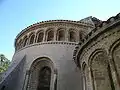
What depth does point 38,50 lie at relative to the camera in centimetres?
1536

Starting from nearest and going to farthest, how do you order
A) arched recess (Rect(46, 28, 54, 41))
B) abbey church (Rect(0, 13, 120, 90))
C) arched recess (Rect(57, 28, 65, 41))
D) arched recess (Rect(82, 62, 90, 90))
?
1. abbey church (Rect(0, 13, 120, 90))
2. arched recess (Rect(82, 62, 90, 90))
3. arched recess (Rect(57, 28, 65, 41))
4. arched recess (Rect(46, 28, 54, 41))

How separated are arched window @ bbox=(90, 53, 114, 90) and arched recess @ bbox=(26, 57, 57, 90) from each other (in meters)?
4.26

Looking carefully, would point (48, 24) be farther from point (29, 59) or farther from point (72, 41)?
point (29, 59)

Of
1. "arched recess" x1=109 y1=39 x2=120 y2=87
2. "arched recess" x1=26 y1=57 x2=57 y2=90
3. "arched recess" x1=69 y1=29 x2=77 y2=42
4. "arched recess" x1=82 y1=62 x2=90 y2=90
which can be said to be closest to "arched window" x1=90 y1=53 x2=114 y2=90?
"arched recess" x1=109 y1=39 x2=120 y2=87

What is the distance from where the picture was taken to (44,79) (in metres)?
13.9

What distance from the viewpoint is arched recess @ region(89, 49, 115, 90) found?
8880 mm

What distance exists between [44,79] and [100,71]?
5870 mm

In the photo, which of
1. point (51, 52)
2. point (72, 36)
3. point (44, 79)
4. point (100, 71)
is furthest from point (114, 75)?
point (72, 36)

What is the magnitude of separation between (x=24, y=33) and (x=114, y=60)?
38.9ft

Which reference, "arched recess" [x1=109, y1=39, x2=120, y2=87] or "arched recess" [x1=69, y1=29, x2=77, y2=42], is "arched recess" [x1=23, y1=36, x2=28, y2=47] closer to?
"arched recess" [x1=69, y1=29, x2=77, y2=42]

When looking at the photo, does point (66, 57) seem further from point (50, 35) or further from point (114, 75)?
point (114, 75)

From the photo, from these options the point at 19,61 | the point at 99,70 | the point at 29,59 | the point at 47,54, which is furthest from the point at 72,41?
the point at 99,70

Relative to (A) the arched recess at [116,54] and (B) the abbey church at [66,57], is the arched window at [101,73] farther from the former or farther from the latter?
(A) the arched recess at [116,54]

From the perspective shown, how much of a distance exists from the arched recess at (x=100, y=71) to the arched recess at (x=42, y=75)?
4210 mm
